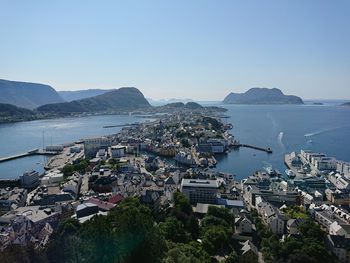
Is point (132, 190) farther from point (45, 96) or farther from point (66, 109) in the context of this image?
point (45, 96)

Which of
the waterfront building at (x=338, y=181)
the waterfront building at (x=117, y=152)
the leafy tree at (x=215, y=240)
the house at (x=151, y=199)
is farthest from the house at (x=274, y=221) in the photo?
the waterfront building at (x=117, y=152)

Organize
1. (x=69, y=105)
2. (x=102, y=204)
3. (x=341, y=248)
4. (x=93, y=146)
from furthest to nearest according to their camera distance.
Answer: (x=69, y=105) → (x=93, y=146) → (x=102, y=204) → (x=341, y=248)

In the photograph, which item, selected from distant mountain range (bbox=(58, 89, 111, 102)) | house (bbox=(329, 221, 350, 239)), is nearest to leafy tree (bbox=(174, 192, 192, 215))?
house (bbox=(329, 221, 350, 239))

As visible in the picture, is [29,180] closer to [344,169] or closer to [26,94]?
[344,169]

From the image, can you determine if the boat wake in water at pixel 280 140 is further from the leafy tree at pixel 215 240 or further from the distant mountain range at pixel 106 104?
the distant mountain range at pixel 106 104

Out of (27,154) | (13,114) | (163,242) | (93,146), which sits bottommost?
(27,154)

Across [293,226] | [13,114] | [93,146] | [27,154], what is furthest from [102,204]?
[13,114]
